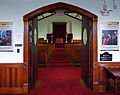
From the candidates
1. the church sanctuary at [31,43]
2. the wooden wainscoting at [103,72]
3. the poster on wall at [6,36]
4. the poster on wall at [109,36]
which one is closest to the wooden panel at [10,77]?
the church sanctuary at [31,43]

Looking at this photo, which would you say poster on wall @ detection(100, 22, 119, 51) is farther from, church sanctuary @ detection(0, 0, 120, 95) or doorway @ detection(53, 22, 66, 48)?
doorway @ detection(53, 22, 66, 48)

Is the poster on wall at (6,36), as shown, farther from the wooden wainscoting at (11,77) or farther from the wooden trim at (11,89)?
the wooden trim at (11,89)

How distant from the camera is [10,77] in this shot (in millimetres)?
4543

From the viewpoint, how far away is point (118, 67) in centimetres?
467

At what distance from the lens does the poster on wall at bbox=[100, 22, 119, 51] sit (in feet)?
15.2

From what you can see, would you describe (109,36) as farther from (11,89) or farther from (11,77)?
(11,89)

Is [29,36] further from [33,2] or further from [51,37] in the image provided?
[51,37]

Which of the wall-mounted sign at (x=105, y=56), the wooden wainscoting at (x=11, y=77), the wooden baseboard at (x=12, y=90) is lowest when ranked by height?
the wooden baseboard at (x=12, y=90)

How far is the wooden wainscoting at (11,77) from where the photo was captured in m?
4.52

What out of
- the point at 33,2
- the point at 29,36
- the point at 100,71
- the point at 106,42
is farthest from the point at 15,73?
the point at 106,42

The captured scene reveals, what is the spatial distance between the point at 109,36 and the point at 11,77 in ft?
9.70

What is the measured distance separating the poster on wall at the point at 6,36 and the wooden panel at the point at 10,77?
0.46m

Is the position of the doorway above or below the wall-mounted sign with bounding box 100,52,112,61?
above

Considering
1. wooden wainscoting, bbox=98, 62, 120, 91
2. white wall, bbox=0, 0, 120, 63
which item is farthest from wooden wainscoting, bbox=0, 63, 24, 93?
wooden wainscoting, bbox=98, 62, 120, 91
